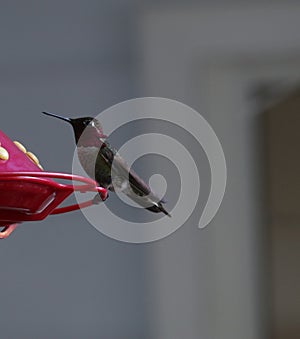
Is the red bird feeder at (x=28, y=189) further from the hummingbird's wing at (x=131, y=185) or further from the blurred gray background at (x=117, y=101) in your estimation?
the blurred gray background at (x=117, y=101)

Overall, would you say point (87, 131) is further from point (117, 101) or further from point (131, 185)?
point (117, 101)

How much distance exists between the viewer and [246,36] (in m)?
2.43

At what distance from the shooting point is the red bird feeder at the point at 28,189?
0.89 m

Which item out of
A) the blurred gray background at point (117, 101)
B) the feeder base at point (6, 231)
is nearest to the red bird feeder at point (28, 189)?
the feeder base at point (6, 231)

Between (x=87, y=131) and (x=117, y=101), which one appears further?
(x=117, y=101)

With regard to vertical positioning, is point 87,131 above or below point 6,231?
→ above

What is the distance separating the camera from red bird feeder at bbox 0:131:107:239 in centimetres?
89

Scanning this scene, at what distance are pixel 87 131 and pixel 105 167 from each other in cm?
4

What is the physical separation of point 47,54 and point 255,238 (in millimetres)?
753

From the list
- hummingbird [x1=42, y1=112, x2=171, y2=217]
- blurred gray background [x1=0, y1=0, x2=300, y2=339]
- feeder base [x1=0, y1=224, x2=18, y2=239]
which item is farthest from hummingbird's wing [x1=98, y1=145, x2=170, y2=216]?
blurred gray background [x1=0, y1=0, x2=300, y2=339]

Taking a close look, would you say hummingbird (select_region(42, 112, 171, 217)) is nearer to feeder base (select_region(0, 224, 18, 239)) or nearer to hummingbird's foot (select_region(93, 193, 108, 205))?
hummingbird's foot (select_region(93, 193, 108, 205))

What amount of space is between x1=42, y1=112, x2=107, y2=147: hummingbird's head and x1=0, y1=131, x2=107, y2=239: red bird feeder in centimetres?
4

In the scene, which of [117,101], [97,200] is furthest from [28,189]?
[117,101]

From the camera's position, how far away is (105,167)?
94 cm
